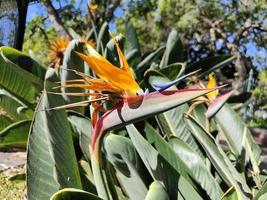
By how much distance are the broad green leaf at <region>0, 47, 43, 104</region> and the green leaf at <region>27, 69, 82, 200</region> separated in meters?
0.87

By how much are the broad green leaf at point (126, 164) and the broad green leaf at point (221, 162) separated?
210mm

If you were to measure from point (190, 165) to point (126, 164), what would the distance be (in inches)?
8.7

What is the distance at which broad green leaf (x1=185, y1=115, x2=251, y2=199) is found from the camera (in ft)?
3.95

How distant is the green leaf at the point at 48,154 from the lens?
1072mm

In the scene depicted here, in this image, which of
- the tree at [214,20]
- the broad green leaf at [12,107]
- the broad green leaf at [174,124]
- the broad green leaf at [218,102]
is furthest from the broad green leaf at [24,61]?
the tree at [214,20]

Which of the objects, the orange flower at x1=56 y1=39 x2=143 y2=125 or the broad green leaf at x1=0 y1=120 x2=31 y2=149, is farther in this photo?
the broad green leaf at x1=0 y1=120 x2=31 y2=149

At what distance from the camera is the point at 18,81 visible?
2189 millimetres

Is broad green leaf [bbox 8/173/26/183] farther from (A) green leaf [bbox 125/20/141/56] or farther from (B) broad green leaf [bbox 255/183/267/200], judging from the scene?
(A) green leaf [bbox 125/20/141/56]

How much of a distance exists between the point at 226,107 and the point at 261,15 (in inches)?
271

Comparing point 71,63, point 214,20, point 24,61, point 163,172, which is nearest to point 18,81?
point 24,61

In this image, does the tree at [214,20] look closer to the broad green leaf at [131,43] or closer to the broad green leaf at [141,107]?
the broad green leaf at [131,43]

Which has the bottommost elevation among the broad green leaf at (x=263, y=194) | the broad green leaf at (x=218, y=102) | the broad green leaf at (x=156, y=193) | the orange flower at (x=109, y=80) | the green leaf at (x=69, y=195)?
the broad green leaf at (x=263, y=194)

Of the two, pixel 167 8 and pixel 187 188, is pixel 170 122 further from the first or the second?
pixel 167 8

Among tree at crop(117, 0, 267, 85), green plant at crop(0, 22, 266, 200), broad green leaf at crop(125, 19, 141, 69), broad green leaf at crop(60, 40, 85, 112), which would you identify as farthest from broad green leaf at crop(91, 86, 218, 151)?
tree at crop(117, 0, 267, 85)
